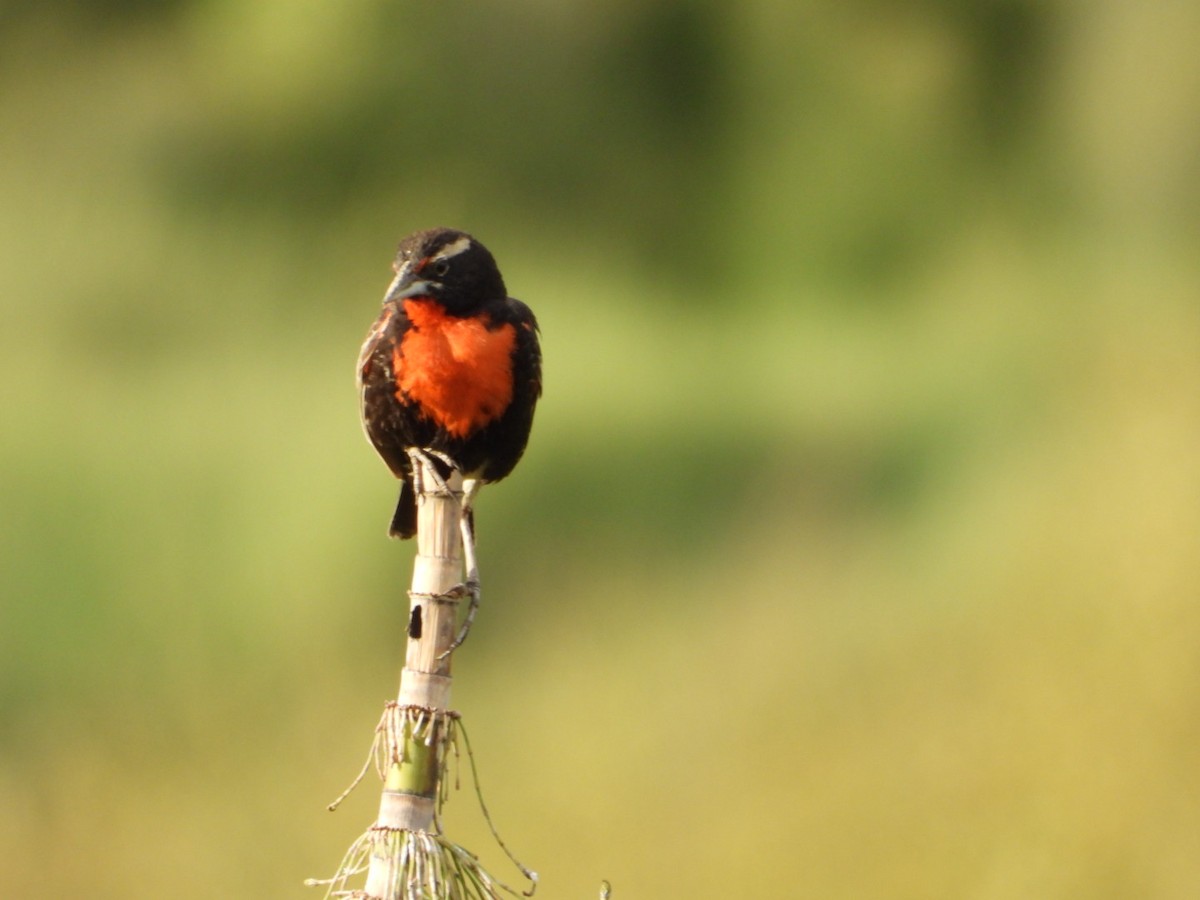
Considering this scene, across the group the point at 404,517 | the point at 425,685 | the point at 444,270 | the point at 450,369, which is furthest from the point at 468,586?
the point at 404,517

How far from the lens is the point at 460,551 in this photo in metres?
1.45

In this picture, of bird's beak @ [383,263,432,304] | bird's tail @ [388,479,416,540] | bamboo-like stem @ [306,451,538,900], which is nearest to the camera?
bamboo-like stem @ [306,451,538,900]

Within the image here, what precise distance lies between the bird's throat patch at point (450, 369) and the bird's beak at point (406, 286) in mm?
33

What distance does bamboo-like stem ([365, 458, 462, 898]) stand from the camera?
1.33 meters

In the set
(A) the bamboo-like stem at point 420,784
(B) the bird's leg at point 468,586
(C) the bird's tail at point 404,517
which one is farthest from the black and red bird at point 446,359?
(A) the bamboo-like stem at point 420,784

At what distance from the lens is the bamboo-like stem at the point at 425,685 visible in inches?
52.4

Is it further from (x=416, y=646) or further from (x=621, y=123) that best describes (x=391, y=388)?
(x=621, y=123)

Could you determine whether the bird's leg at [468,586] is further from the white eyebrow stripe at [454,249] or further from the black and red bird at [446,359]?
the white eyebrow stripe at [454,249]

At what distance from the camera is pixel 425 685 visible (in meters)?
1.36

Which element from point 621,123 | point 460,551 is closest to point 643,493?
point 621,123

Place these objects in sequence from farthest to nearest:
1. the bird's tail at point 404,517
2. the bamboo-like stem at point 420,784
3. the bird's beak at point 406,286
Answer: the bird's tail at point 404,517 → the bird's beak at point 406,286 → the bamboo-like stem at point 420,784

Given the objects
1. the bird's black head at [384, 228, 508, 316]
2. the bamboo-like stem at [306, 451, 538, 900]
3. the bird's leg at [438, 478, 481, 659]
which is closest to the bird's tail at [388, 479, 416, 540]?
the bird's black head at [384, 228, 508, 316]

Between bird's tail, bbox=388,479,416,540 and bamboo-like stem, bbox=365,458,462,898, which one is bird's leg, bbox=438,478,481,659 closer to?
bamboo-like stem, bbox=365,458,462,898

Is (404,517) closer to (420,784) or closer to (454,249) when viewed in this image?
(454,249)
